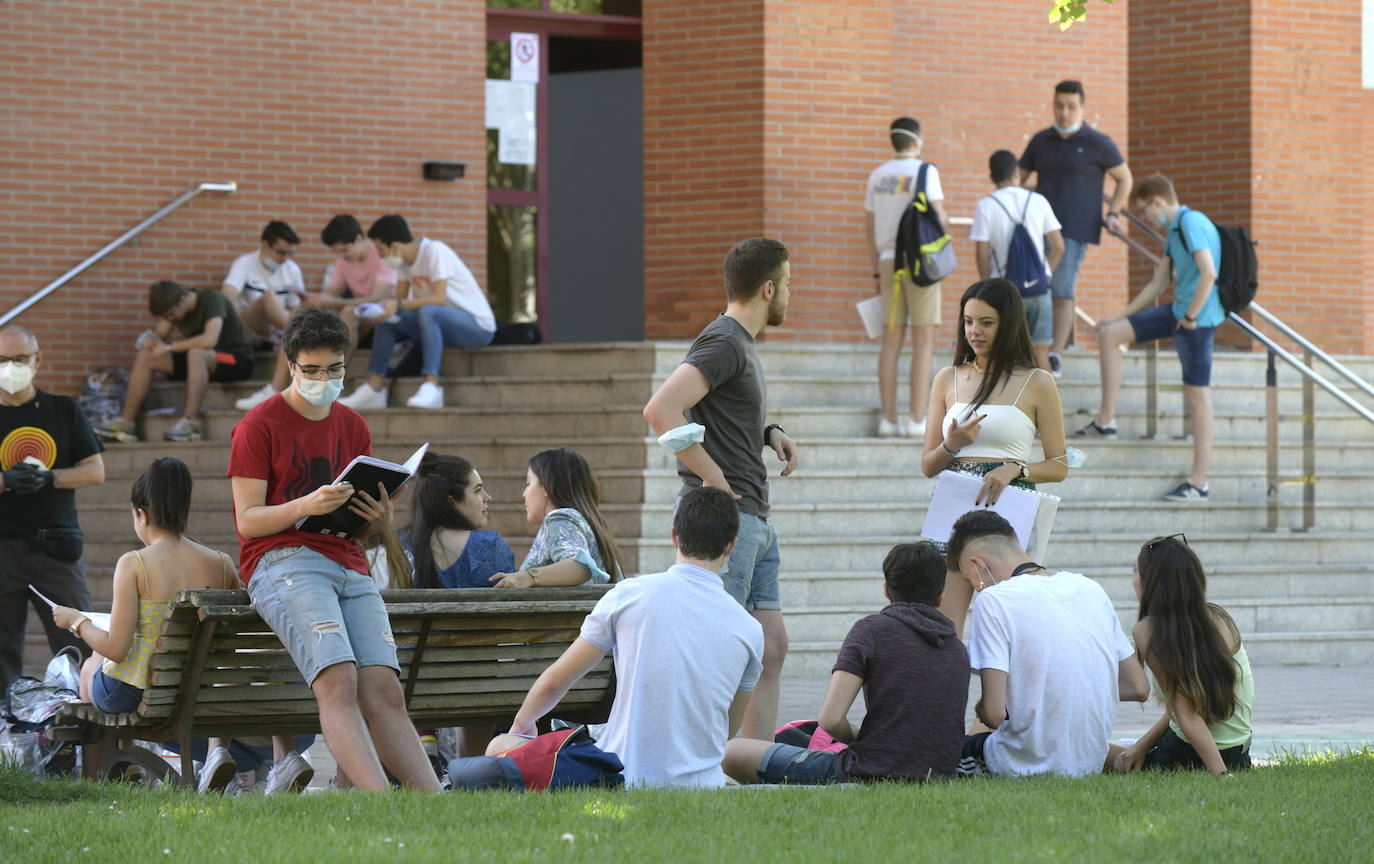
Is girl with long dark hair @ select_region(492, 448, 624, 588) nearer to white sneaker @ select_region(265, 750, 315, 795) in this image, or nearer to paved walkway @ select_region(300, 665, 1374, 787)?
white sneaker @ select_region(265, 750, 315, 795)

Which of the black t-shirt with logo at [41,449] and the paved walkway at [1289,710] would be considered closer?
the paved walkway at [1289,710]

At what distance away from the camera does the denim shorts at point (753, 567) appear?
265 inches

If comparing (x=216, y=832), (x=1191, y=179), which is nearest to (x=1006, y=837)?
(x=216, y=832)

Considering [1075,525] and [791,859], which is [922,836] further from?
[1075,525]

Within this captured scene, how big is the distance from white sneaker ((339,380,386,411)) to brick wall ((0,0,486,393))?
224cm

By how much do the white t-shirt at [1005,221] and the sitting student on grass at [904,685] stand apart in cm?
723

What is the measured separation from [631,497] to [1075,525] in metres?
2.98

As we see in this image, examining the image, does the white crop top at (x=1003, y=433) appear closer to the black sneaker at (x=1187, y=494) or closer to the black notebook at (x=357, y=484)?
the black notebook at (x=357, y=484)

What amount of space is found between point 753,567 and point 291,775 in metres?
1.76

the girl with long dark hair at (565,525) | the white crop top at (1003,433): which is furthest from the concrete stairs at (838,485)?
the white crop top at (1003,433)

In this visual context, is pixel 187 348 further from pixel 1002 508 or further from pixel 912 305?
pixel 1002 508

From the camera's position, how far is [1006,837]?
17.4ft

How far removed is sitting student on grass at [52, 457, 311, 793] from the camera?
6.66 m

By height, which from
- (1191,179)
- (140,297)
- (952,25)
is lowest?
(140,297)
